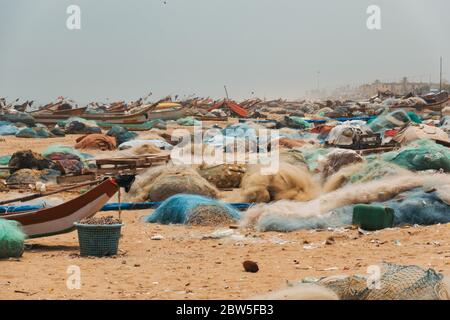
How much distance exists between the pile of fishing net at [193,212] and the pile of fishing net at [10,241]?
2706mm

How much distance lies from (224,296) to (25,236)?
3.26 meters

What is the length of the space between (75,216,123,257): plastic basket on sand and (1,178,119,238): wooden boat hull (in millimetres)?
655

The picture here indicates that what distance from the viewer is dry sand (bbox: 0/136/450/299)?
616cm

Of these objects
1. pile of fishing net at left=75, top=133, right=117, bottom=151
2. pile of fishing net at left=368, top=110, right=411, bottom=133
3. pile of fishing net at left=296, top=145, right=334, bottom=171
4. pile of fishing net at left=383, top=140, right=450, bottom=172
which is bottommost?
pile of fishing net at left=75, top=133, right=117, bottom=151

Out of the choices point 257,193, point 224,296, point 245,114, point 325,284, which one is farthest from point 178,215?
point 245,114

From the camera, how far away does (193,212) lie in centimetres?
1005

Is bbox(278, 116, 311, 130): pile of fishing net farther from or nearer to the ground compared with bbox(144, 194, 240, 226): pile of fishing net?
nearer to the ground

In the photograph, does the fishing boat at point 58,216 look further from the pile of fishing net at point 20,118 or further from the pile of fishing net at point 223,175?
the pile of fishing net at point 20,118

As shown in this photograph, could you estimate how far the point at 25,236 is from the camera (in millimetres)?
8242

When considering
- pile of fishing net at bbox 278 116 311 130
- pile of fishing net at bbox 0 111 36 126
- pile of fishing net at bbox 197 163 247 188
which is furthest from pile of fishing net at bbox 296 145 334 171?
pile of fishing net at bbox 0 111 36 126

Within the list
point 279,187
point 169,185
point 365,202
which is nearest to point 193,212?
point 169,185

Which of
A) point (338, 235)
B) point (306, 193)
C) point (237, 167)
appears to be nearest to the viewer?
point (338, 235)

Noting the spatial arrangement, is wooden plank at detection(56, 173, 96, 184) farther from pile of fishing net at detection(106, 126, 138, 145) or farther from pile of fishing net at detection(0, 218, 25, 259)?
pile of fishing net at detection(106, 126, 138, 145)

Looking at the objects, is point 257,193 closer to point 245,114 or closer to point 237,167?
point 237,167
